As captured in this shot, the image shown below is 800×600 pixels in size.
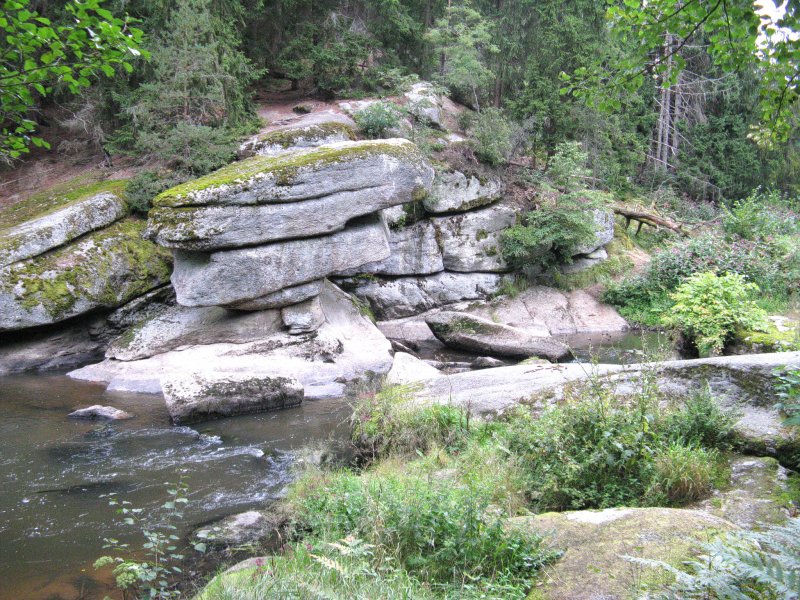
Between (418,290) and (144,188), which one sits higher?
(144,188)

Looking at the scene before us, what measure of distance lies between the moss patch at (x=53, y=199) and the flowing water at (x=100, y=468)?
4.93 m

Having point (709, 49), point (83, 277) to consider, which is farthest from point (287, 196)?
point (709, 49)

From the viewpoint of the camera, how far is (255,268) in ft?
46.0

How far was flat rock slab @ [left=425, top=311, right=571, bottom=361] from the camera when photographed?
15.3m

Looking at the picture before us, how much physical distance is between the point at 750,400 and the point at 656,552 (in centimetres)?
273

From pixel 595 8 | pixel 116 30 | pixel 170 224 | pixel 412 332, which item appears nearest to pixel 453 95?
pixel 595 8

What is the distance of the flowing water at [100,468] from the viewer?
18.6ft

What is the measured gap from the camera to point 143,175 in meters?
16.1

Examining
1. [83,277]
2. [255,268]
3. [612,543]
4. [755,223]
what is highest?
[612,543]

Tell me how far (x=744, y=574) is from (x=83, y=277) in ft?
50.1

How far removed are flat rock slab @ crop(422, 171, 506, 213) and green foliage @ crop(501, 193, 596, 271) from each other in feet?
5.13

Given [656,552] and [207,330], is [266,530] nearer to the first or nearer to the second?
[656,552]

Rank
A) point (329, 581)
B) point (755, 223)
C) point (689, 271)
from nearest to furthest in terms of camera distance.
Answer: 1. point (329, 581)
2. point (689, 271)
3. point (755, 223)

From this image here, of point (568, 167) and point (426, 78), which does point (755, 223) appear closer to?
point (568, 167)
